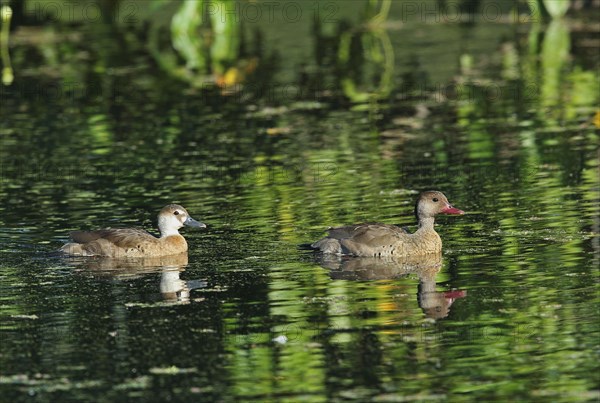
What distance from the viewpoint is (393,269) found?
15039mm

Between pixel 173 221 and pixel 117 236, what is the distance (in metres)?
0.68

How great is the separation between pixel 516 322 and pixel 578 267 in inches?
81.1

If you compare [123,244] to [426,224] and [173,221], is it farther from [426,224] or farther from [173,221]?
[426,224]

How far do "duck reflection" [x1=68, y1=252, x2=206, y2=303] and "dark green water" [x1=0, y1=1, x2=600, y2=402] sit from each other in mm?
47

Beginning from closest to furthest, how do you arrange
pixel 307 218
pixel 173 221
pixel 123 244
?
pixel 123 244, pixel 173 221, pixel 307 218

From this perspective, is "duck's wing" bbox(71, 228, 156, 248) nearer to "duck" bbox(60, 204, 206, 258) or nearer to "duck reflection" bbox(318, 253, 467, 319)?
Result: "duck" bbox(60, 204, 206, 258)

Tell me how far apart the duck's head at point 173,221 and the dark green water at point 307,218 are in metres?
0.39

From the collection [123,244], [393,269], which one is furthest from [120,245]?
[393,269]

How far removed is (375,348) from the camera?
11672 millimetres

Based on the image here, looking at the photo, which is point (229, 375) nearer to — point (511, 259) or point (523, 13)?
point (511, 259)

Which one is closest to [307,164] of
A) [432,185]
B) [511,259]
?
[432,185]

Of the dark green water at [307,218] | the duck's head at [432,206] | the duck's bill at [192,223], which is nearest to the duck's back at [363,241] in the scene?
the dark green water at [307,218]

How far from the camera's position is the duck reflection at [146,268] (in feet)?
46.9

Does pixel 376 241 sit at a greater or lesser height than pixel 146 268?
greater
